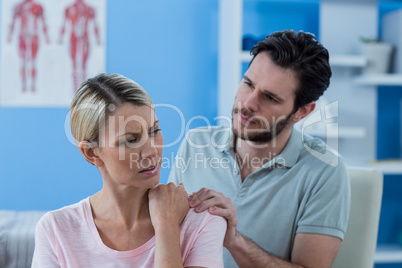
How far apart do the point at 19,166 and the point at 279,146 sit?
184 centimetres

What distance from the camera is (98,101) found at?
1.19 metres

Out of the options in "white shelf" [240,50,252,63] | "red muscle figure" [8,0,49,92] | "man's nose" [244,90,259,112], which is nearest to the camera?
"man's nose" [244,90,259,112]

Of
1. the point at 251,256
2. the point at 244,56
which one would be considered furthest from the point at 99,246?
the point at 244,56

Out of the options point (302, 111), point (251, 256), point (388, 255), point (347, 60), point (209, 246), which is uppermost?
point (347, 60)

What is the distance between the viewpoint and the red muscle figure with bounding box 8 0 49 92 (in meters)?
2.89

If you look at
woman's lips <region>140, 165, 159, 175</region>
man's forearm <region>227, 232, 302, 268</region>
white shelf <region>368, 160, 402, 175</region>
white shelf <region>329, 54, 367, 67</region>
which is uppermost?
white shelf <region>329, 54, 367, 67</region>

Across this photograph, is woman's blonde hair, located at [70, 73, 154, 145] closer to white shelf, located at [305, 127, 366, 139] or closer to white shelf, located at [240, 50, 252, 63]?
white shelf, located at [240, 50, 252, 63]

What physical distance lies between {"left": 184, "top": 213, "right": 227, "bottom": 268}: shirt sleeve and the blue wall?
5.86 ft

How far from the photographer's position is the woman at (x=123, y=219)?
1169mm

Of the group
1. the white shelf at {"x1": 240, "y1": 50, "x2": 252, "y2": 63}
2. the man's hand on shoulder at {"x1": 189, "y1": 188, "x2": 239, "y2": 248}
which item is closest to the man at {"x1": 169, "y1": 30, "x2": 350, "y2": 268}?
the man's hand on shoulder at {"x1": 189, "y1": 188, "x2": 239, "y2": 248}

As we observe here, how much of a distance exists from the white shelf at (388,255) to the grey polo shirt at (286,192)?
1.36 meters

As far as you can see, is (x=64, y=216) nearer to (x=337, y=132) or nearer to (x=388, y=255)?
(x=337, y=132)

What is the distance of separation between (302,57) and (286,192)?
1.54 feet

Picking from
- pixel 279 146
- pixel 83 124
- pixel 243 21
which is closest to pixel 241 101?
pixel 279 146
